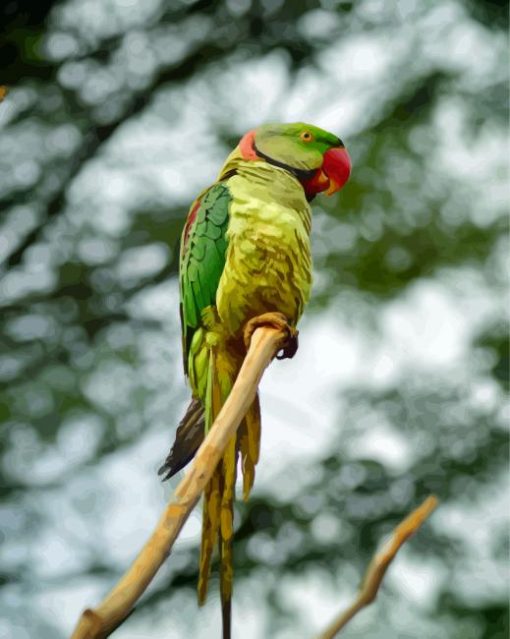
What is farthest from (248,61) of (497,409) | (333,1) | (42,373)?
(497,409)

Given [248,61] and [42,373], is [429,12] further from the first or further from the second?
[42,373]

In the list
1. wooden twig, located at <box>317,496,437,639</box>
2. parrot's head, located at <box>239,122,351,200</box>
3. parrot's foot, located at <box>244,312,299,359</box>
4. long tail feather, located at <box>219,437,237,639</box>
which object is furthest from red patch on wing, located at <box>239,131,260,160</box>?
wooden twig, located at <box>317,496,437,639</box>

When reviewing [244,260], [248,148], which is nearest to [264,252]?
[244,260]

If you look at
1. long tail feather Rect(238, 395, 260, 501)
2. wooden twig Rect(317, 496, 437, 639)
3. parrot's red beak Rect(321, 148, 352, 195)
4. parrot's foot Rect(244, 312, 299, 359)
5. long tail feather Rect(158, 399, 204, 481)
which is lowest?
long tail feather Rect(238, 395, 260, 501)

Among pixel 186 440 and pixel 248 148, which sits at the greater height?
pixel 248 148

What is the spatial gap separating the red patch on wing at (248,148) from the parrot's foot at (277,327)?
0.19 meters

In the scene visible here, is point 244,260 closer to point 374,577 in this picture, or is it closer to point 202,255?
point 202,255

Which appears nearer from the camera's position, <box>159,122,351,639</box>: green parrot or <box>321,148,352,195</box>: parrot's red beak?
<box>159,122,351,639</box>: green parrot

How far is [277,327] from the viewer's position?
2.56ft

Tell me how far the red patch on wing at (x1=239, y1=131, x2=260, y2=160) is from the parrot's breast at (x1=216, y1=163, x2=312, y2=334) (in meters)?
0.02

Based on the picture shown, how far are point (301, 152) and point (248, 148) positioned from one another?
0.05 meters

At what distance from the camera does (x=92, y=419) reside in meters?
2.62

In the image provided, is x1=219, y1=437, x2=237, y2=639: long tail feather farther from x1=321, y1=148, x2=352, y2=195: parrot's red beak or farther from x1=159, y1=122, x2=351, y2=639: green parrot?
x1=321, y1=148, x2=352, y2=195: parrot's red beak

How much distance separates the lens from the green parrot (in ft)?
2.59
